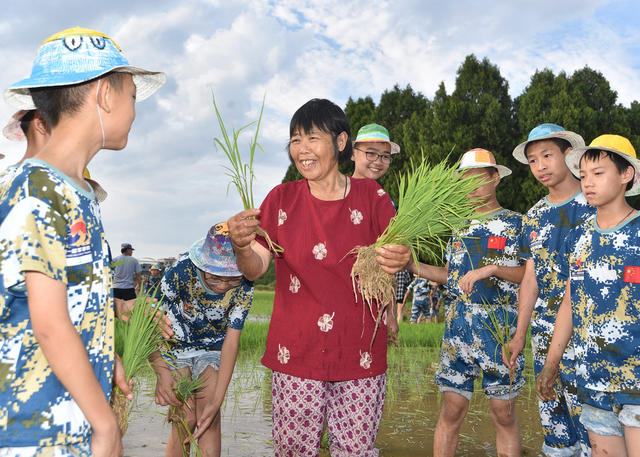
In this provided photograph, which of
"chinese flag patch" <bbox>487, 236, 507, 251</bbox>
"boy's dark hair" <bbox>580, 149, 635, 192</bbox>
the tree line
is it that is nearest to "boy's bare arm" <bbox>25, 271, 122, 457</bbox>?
"boy's dark hair" <bbox>580, 149, 635, 192</bbox>

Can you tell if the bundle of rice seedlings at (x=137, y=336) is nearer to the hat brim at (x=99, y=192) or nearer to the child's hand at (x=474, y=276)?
the hat brim at (x=99, y=192)

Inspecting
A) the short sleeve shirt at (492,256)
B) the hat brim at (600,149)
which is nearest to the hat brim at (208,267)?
the short sleeve shirt at (492,256)

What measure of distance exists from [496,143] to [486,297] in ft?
52.7

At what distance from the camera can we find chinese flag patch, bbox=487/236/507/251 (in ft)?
12.2

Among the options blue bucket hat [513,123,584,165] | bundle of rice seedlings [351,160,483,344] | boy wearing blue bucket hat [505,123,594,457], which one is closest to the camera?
bundle of rice seedlings [351,160,483,344]

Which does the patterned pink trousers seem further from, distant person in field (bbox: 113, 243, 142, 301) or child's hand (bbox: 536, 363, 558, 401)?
distant person in field (bbox: 113, 243, 142, 301)

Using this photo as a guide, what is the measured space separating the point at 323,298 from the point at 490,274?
1.53m

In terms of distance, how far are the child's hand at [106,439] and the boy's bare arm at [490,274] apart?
2.53 m

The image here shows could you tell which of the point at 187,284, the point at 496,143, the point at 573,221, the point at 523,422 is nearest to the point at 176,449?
the point at 187,284

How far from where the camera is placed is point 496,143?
18.6 metres

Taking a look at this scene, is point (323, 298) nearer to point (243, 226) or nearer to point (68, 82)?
point (243, 226)

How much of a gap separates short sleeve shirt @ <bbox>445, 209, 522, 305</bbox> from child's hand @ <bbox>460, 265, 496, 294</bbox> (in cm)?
20

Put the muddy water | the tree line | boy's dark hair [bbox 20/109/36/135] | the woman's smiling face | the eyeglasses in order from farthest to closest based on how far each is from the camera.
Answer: the tree line
the eyeglasses
the muddy water
the woman's smiling face
boy's dark hair [bbox 20/109/36/135]

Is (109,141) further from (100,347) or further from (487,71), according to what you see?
(487,71)
